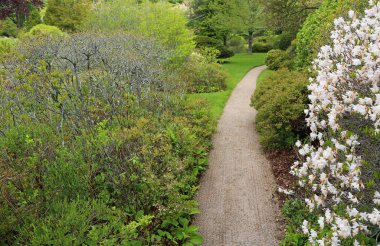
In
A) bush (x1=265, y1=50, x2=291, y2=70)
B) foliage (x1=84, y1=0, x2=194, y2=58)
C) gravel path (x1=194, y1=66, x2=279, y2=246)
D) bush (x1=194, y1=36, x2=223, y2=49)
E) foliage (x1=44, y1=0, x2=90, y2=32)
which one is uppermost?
foliage (x1=44, y1=0, x2=90, y2=32)

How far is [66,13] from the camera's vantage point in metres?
23.6

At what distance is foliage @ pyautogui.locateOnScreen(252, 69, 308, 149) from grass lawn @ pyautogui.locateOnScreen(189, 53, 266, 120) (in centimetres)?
252

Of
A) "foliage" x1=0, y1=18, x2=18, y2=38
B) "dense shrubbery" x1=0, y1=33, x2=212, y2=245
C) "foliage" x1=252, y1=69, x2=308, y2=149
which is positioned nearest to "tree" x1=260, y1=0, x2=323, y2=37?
"foliage" x1=252, y1=69, x2=308, y2=149

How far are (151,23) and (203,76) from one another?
12.3 ft

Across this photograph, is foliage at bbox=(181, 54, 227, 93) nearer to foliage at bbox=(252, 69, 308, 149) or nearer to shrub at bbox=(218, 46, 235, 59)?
foliage at bbox=(252, 69, 308, 149)

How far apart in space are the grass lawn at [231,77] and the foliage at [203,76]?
2.10ft

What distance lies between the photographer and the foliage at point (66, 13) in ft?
76.6

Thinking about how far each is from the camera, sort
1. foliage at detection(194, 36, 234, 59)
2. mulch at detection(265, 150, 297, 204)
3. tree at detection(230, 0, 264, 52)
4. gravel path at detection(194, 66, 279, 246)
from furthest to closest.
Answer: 1. tree at detection(230, 0, 264, 52)
2. foliage at detection(194, 36, 234, 59)
3. mulch at detection(265, 150, 297, 204)
4. gravel path at detection(194, 66, 279, 246)

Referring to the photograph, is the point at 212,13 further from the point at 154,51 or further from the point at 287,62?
the point at 154,51

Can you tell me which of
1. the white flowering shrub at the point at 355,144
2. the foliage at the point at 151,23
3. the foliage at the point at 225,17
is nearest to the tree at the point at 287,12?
the foliage at the point at 151,23

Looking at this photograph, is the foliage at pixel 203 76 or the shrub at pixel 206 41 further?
the shrub at pixel 206 41

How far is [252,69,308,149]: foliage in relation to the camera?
874 centimetres

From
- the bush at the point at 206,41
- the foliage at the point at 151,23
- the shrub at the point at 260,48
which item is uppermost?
the foliage at the point at 151,23

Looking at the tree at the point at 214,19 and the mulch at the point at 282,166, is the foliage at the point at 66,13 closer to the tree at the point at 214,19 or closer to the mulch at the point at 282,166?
the tree at the point at 214,19
